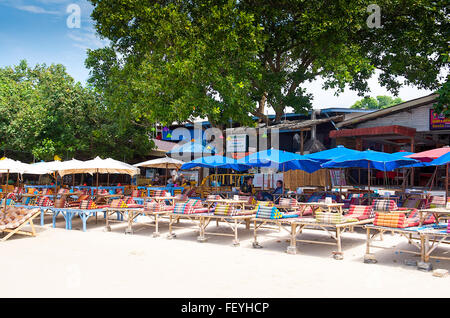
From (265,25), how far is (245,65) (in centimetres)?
306

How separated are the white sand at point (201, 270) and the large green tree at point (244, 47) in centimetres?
812

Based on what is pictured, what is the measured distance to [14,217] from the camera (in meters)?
11.3

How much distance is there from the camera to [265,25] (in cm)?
1875

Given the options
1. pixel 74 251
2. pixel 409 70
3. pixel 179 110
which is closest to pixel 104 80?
pixel 179 110

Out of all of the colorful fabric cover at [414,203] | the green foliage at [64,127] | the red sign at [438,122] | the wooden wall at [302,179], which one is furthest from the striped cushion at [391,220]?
the green foliage at [64,127]

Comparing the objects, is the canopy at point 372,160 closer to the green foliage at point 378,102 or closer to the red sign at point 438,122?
the red sign at point 438,122

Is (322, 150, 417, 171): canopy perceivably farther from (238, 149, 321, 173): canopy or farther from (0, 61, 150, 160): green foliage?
(0, 61, 150, 160): green foliage

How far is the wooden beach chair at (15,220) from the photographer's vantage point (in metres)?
10.7

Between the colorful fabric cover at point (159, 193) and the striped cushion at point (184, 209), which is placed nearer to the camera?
the striped cushion at point (184, 209)

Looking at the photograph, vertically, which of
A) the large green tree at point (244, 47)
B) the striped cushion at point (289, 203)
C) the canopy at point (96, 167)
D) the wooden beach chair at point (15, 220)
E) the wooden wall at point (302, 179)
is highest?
the large green tree at point (244, 47)

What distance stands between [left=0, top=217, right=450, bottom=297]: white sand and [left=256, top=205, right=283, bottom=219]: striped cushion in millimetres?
738

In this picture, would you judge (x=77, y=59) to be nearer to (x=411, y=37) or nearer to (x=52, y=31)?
(x=52, y=31)

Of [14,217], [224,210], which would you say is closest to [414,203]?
[224,210]

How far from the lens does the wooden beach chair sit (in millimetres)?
10742
